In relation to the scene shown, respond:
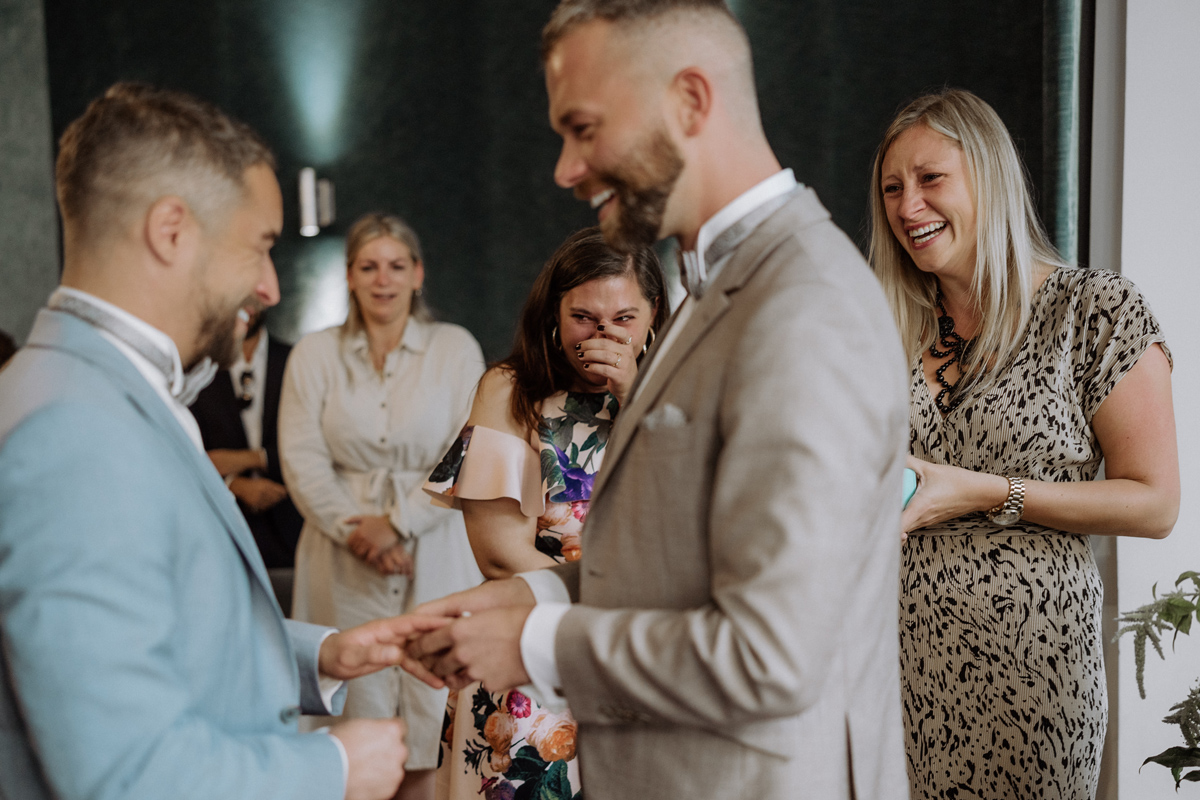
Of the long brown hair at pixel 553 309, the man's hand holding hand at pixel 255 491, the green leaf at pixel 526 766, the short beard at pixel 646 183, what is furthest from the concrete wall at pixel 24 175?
the short beard at pixel 646 183

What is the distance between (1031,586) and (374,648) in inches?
50.0

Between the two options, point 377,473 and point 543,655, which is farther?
Result: point 377,473

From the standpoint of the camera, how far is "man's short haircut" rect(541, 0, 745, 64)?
1.10 m

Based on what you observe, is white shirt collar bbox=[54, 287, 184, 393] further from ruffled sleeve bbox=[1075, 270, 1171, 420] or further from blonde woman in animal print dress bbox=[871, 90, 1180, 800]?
ruffled sleeve bbox=[1075, 270, 1171, 420]

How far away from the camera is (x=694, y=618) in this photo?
3.19ft

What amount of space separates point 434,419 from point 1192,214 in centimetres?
255

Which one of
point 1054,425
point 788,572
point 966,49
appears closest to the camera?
point 788,572

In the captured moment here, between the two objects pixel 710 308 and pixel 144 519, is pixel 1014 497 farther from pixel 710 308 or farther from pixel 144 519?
pixel 144 519

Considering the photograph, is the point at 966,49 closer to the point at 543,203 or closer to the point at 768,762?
the point at 543,203

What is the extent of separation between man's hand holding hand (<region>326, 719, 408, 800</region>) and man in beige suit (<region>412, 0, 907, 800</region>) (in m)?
0.10

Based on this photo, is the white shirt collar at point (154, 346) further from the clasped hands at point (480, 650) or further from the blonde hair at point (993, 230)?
the blonde hair at point (993, 230)

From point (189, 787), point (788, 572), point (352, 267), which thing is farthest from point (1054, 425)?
point (352, 267)

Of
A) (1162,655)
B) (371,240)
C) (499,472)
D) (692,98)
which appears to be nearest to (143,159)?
(692,98)

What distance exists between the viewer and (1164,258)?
2.46 metres
